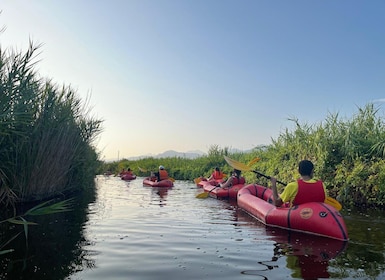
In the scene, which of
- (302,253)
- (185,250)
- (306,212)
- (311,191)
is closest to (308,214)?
(306,212)

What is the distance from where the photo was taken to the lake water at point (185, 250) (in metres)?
3.82

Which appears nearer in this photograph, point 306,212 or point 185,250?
point 185,250

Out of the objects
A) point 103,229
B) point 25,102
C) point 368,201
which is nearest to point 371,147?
point 368,201

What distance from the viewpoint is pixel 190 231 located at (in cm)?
610

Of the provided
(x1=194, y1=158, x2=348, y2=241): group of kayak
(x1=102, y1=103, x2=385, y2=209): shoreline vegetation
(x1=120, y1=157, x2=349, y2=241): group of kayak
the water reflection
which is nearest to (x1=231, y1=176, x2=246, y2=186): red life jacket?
(x1=102, y1=103, x2=385, y2=209): shoreline vegetation

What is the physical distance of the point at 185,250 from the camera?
4.78 metres

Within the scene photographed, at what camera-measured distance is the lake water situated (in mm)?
3824

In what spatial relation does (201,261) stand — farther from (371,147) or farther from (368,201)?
(371,147)

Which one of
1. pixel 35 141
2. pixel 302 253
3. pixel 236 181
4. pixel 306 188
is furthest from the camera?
pixel 236 181

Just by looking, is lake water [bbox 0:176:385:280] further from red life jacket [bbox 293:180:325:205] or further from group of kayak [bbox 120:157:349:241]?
red life jacket [bbox 293:180:325:205]

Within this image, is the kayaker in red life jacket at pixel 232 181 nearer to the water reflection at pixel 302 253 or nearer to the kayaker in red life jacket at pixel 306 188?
the water reflection at pixel 302 253

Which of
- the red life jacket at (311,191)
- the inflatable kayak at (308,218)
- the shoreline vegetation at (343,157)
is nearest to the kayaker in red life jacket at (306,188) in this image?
the red life jacket at (311,191)

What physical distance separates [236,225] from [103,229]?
7.74 feet

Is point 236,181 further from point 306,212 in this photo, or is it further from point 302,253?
point 302,253
